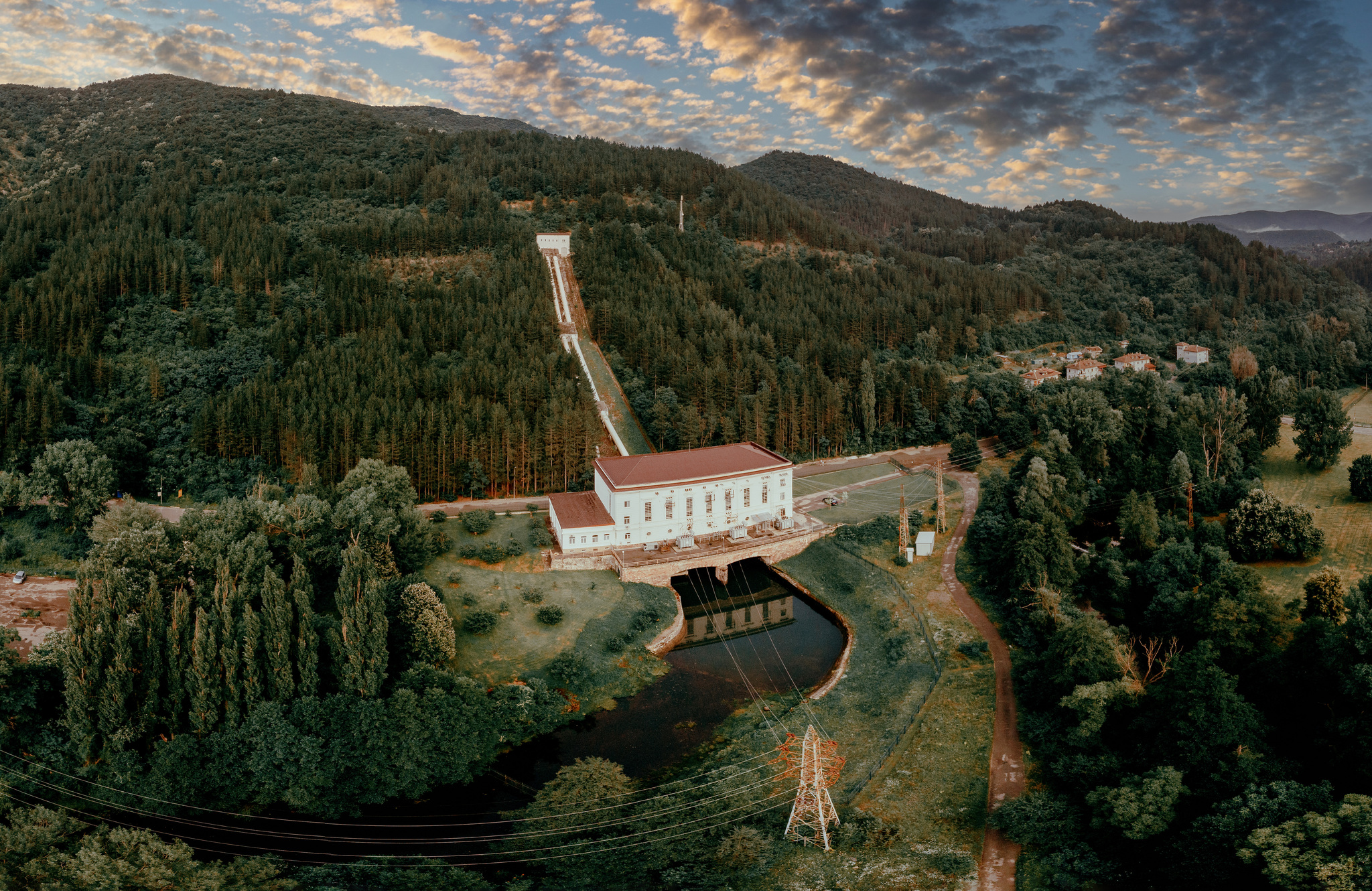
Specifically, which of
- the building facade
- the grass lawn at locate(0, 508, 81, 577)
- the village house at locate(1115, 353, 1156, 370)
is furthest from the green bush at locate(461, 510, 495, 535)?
the village house at locate(1115, 353, 1156, 370)

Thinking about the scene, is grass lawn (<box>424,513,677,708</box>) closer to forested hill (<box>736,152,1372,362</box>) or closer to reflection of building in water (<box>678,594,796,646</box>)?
reflection of building in water (<box>678,594,796,646</box>)

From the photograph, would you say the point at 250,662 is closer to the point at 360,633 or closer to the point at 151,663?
the point at 151,663

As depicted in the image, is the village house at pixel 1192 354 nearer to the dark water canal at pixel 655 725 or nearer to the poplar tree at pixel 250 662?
the dark water canal at pixel 655 725

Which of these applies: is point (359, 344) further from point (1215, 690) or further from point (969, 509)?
point (1215, 690)

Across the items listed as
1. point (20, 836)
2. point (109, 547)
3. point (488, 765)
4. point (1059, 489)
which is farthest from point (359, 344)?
point (1059, 489)

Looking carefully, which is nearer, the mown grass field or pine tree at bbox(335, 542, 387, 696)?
pine tree at bbox(335, 542, 387, 696)

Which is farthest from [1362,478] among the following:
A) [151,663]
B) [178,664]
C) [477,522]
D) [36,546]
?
[36,546]
